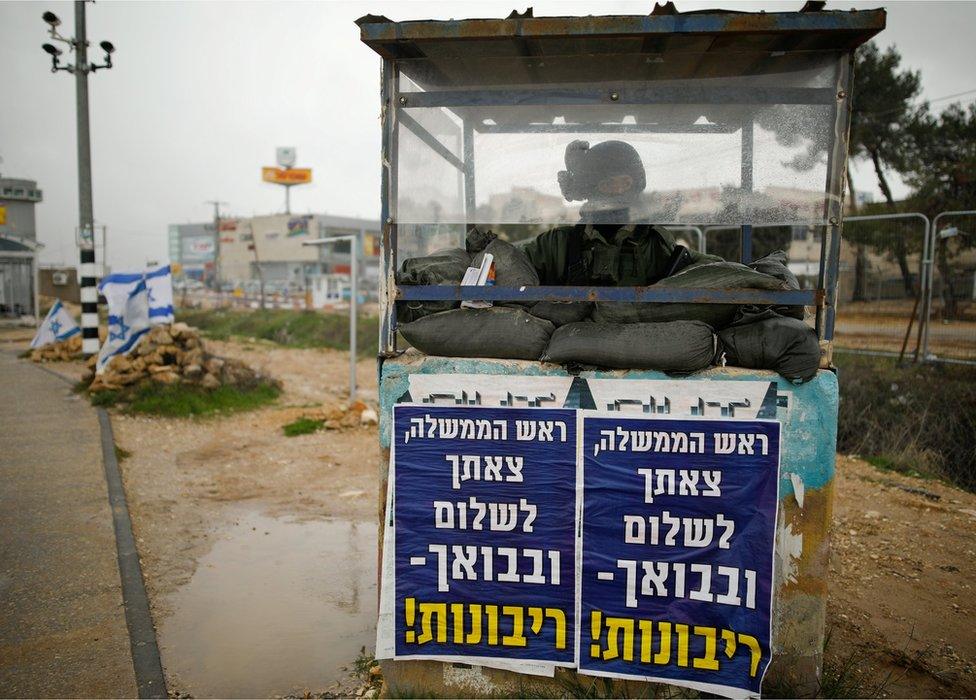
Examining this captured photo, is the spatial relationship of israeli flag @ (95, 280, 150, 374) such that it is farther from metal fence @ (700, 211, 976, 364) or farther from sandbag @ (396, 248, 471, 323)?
sandbag @ (396, 248, 471, 323)

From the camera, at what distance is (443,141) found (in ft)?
10.4

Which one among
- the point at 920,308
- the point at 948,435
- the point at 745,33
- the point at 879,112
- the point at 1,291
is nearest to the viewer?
the point at 745,33

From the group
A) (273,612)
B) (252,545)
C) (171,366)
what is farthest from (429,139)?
(171,366)

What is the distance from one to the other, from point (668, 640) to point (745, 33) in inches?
83.1

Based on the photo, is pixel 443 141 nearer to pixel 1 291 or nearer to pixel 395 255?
pixel 395 255

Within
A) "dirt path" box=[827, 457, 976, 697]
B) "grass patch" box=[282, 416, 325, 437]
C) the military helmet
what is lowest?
"grass patch" box=[282, 416, 325, 437]

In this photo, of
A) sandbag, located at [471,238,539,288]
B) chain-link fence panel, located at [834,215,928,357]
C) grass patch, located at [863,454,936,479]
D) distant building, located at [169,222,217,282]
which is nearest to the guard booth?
sandbag, located at [471,238,539,288]

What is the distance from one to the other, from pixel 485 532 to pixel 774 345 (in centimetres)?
124

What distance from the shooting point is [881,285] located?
30.4 feet

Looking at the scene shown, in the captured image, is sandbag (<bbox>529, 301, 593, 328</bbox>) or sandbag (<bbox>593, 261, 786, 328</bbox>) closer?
sandbag (<bbox>593, 261, 786, 328</bbox>)

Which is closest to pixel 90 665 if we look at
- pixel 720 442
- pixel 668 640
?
pixel 668 640

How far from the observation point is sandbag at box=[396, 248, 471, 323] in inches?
104

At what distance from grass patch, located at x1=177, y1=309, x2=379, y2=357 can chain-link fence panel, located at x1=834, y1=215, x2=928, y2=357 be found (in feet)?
32.9

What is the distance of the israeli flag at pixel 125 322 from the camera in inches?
348
